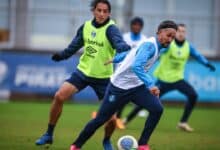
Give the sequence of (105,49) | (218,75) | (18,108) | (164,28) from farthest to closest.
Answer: (218,75)
(18,108)
(105,49)
(164,28)

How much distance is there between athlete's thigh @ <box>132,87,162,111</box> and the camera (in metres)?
11.2

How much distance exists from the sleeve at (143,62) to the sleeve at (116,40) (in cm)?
88

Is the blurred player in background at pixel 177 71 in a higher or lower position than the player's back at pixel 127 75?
lower

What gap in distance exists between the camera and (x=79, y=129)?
16.5 m

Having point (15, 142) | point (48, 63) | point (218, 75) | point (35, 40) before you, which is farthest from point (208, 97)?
point (15, 142)

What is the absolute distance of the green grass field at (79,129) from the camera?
13336 mm

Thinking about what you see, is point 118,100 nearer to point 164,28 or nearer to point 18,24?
point 164,28

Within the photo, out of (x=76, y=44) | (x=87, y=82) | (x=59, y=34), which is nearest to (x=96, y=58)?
(x=87, y=82)

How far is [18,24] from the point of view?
99.7 feet

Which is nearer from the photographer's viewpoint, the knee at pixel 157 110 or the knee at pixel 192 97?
the knee at pixel 157 110

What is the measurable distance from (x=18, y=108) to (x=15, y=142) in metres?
9.47

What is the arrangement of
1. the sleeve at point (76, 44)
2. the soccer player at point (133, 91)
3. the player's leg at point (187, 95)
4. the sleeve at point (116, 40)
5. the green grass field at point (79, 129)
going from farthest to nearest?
the player's leg at point (187, 95) < the green grass field at point (79, 129) < the sleeve at point (76, 44) < the sleeve at point (116, 40) < the soccer player at point (133, 91)

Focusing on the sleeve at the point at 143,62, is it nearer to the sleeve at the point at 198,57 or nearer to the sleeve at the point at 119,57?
the sleeve at the point at 119,57

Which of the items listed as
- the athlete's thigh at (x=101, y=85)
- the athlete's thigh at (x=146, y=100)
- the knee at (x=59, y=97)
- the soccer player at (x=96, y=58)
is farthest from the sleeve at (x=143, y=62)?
the knee at (x=59, y=97)
